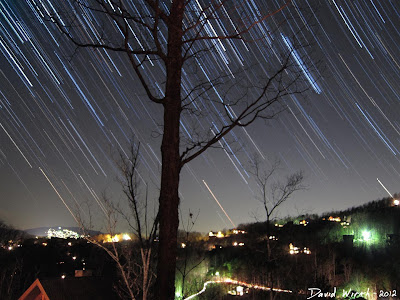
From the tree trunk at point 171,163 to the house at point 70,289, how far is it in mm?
13204

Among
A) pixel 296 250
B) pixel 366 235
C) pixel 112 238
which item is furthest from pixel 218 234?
pixel 112 238

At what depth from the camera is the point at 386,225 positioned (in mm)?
27203

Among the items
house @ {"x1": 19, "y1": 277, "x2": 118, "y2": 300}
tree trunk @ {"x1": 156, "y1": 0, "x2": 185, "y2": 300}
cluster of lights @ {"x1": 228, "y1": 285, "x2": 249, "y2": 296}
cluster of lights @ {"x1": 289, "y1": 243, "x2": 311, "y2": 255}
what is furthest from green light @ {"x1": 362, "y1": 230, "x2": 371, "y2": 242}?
tree trunk @ {"x1": 156, "y1": 0, "x2": 185, "y2": 300}

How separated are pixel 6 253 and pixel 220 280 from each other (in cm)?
2600

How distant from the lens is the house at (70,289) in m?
16.3

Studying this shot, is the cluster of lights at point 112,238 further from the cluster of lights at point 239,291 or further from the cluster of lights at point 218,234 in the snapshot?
the cluster of lights at point 218,234

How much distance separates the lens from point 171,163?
4773mm

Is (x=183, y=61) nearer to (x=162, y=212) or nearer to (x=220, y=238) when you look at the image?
(x=162, y=212)

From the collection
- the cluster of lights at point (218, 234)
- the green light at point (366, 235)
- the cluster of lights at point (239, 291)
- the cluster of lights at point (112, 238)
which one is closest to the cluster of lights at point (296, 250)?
the green light at point (366, 235)

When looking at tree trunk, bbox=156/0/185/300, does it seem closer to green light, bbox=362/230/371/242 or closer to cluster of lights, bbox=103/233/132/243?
cluster of lights, bbox=103/233/132/243

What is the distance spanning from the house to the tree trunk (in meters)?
13.2

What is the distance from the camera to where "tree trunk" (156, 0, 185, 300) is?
15.0 ft

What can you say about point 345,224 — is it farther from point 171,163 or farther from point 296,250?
point 171,163

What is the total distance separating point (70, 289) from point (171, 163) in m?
14.1
